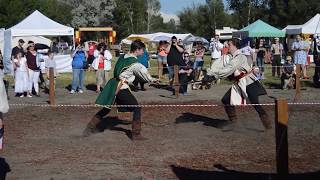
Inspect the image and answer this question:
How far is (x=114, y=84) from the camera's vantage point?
384 inches

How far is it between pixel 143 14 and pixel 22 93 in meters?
86.0

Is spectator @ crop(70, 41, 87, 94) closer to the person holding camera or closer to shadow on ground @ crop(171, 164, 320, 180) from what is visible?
the person holding camera

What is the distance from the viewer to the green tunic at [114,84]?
378 inches

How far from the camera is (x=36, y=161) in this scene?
815cm

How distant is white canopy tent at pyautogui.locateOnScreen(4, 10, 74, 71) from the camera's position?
2783 cm

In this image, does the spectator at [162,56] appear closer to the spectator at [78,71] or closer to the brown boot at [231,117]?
the spectator at [78,71]

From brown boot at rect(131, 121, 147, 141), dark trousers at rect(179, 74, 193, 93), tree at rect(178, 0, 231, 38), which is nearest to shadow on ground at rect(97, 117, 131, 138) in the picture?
brown boot at rect(131, 121, 147, 141)

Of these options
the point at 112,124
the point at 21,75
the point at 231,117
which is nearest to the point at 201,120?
the point at 231,117

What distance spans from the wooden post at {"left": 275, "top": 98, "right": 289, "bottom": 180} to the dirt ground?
2.90ft

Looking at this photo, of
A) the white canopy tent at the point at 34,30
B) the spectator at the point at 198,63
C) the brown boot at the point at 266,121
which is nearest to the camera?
the brown boot at the point at 266,121

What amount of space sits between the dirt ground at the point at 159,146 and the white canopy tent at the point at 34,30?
46.4 ft

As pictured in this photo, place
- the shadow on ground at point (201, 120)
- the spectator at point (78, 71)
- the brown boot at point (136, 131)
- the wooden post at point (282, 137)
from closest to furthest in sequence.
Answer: the wooden post at point (282, 137)
the brown boot at point (136, 131)
the shadow on ground at point (201, 120)
the spectator at point (78, 71)

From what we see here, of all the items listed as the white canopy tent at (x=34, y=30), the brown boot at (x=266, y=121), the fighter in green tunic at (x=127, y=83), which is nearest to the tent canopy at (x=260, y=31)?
the white canopy tent at (x=34, y=30)

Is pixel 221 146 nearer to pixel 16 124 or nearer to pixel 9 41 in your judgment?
pixel 16 124
